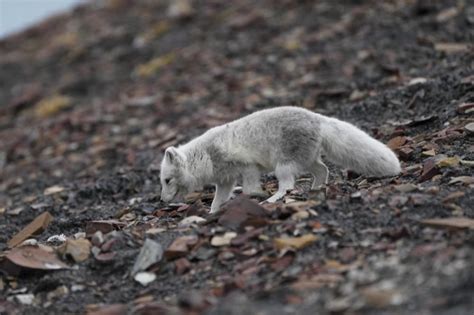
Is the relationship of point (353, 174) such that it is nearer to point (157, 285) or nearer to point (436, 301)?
point (157, 285)

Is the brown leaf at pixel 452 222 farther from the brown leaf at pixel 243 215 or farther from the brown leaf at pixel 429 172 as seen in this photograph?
the brown leaf at pixel 429 172

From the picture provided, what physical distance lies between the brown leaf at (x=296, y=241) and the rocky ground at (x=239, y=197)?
0.06 feet

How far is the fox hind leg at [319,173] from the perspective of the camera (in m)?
9.36

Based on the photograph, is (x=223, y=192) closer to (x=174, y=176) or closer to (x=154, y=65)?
(x=174, y=176)

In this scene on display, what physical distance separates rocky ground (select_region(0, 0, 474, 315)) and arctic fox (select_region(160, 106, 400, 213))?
0.87ft

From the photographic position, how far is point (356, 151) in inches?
342

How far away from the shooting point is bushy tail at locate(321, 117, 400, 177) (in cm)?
Result: 870

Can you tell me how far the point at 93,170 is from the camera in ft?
47.3

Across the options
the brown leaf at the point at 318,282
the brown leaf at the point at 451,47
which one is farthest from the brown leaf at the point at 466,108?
the brown leaf at the point at 318,282

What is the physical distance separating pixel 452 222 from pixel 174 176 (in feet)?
12.7

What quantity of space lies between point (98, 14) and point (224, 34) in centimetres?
912

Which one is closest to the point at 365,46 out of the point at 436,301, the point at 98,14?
the point at 436,301

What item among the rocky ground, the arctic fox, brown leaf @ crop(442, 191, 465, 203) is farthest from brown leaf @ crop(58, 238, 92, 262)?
brown leaf @ crop(442, 191, 465, 203)

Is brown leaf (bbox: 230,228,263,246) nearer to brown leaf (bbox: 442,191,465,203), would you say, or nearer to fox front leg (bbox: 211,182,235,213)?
brown leaf (bbox: 442,191,465,203)
